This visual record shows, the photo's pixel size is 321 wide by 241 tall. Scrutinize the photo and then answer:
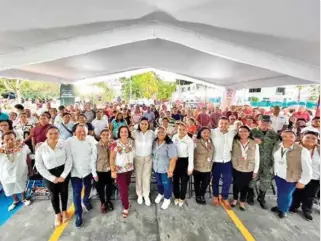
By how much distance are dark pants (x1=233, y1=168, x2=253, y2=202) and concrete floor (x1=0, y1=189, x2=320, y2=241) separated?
282 mm

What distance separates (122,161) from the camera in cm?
376

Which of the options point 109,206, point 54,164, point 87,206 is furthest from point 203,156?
point 54,164

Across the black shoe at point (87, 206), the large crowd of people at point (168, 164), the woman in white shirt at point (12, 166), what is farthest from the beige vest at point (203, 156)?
the woman in white shirt at point (12, 166)

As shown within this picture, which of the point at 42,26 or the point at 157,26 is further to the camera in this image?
the point at 157,26

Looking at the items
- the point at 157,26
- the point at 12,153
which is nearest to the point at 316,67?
the point at 157,26

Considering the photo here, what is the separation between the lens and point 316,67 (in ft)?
16.5

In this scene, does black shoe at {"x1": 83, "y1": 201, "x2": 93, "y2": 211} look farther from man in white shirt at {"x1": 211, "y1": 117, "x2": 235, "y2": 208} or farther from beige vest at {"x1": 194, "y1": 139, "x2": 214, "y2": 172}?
man in white shirt at {"x1": 211, "y1": 117, "x2": 235, "y2": 208}

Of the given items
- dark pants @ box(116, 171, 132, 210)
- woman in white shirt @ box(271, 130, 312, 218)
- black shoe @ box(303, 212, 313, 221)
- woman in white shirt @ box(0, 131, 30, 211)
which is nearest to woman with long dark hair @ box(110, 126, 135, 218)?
dark pants @ box(116, 171, 132, 210)

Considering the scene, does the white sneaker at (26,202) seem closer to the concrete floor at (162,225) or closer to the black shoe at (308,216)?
the concrete floor at (162,225)

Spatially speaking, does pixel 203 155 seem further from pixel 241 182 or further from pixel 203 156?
pixel 241 182

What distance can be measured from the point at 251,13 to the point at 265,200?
11.3 feet

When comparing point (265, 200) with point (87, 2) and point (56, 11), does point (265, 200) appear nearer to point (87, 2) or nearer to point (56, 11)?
point (87, 2)

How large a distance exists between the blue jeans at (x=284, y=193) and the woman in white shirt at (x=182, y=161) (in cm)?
A: 149

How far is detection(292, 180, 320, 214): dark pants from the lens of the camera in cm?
389
